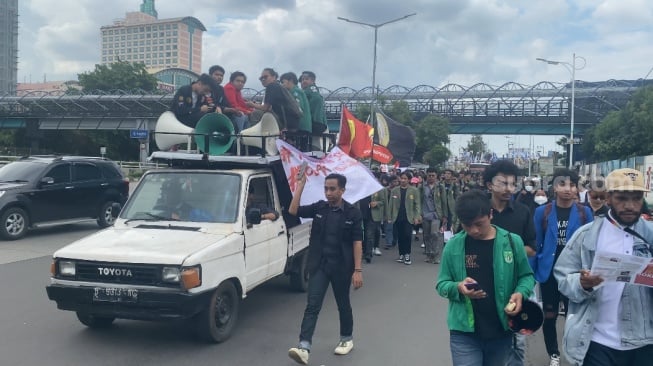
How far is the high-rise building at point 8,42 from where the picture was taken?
402 feet

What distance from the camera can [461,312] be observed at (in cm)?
361

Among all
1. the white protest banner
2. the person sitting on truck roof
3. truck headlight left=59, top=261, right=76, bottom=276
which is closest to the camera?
truck headlight left=59, top=261, right=76, bottom=276

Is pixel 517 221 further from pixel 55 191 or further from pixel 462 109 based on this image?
pixel 462 109

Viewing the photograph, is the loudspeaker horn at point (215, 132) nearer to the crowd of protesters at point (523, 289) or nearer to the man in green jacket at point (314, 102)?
the man in green jacket at point (314, 102)

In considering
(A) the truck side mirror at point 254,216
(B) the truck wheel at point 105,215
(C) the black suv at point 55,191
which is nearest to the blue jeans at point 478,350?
(A) the truck side mirror at point 254,216

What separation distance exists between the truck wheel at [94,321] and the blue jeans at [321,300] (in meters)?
2.35

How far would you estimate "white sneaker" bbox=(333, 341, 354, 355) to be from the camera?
589cm

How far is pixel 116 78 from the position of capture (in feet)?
223

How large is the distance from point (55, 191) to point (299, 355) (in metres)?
10.2

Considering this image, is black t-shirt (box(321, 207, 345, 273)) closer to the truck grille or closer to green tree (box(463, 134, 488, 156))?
the truck grille

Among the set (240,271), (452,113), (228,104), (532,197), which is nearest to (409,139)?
(532,197)

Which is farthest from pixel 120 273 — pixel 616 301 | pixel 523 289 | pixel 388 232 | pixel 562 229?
pixel 388 232

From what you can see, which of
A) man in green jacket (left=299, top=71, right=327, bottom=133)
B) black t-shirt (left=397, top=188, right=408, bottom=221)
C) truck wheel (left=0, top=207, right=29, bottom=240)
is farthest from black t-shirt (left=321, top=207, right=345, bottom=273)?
truck wheel (left=0, top=207, right=29, bottom=240)

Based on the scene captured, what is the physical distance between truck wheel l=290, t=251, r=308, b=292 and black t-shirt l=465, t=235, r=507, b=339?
5157 millimetres
